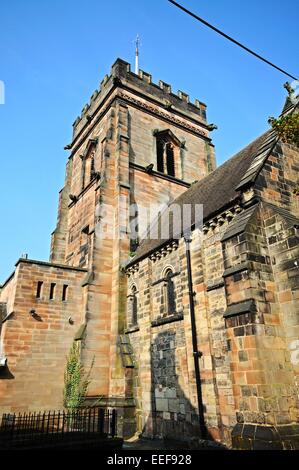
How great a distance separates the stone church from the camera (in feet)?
27.8

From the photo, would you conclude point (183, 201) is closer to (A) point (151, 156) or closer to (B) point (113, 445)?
(A) point (151, 156)

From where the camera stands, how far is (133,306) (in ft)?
52.8

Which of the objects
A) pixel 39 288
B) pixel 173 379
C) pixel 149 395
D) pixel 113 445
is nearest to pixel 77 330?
pixel 39 288

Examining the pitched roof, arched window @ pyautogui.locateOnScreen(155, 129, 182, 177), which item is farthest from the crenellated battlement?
the pitched roof

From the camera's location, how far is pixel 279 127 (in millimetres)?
9609

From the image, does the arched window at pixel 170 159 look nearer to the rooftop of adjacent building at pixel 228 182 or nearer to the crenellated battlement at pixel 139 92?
the crenellated battlement at pixel 139 92

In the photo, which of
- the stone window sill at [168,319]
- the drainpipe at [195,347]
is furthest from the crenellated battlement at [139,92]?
the stone window sill at [168,319]

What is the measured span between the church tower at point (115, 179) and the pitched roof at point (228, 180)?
6.64 feet

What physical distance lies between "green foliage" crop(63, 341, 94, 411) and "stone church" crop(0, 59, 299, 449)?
0.30m

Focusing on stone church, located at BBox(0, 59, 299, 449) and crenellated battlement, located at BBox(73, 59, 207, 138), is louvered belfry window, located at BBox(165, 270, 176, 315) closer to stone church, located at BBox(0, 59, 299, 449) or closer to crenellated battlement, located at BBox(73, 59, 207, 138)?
stone church, located at BBox(0, 59, 299, 449)

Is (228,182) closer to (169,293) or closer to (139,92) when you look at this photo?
(169,293)

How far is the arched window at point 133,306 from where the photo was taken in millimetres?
15830
